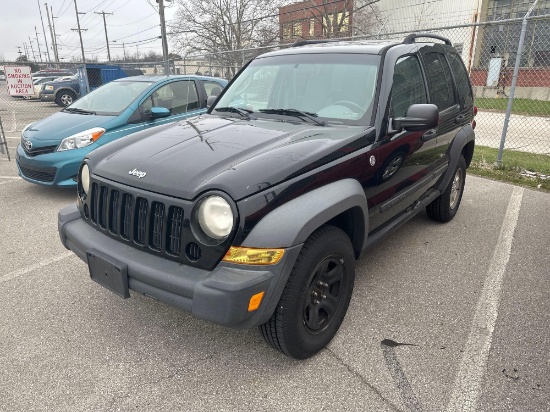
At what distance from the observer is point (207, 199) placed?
2.13 metres

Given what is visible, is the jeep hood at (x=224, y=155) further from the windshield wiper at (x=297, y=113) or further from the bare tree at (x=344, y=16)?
the bare tree at (x=344, y=16)

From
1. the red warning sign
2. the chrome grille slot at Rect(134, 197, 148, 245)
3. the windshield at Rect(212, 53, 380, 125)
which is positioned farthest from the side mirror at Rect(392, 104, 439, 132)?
the red warning sign

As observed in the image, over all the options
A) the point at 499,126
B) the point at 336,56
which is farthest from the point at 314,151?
the point at 499,126

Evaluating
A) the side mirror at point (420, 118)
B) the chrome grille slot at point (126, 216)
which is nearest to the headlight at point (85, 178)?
the chrome grille slot at point (126, 216)

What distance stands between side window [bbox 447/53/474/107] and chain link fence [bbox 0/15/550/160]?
6.08m

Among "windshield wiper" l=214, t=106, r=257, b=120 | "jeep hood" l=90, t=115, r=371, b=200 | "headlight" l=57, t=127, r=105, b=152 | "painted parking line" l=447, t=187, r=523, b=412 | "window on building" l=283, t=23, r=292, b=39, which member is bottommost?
"painted parking line" l=447, t=187, r=523, b=412

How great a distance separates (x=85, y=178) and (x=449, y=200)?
142 inches

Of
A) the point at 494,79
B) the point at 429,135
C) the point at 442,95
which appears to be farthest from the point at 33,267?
the point at 494,79

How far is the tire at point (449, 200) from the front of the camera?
4.45 metres

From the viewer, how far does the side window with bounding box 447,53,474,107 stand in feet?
14.1

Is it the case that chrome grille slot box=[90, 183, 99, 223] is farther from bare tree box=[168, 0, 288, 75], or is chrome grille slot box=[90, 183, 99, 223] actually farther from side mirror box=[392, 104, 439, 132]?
bare tree box=[168, 0, 288, 75]

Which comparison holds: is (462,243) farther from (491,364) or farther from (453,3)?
(453,3)

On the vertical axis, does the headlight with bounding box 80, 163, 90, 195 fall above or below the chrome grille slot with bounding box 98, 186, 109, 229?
above

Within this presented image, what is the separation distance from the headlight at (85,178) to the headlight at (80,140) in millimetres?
2957
